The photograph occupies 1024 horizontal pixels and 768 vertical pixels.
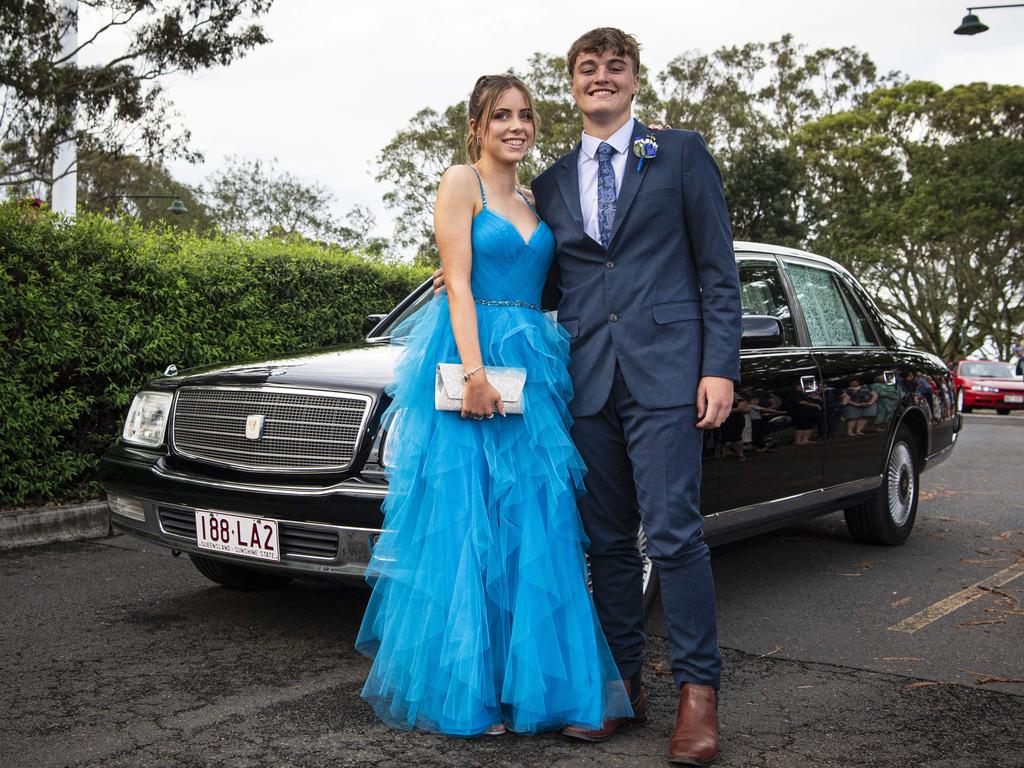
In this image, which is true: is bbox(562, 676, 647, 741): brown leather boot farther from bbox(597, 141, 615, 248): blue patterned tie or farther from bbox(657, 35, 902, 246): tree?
bbox(657, 35, 902, 246): tree

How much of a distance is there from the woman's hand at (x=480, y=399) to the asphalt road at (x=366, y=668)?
0.94 metres

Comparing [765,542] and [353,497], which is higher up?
[353,497]

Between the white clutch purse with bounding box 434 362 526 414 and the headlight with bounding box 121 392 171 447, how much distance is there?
5.17ft

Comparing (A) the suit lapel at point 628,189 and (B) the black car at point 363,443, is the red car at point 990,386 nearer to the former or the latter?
(B) the black car at point 363,443

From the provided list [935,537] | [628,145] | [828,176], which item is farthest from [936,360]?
[828,176]

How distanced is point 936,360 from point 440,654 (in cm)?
483

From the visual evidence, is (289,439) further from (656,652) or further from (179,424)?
(656,652)

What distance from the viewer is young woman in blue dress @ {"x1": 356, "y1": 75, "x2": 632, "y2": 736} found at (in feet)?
9.41

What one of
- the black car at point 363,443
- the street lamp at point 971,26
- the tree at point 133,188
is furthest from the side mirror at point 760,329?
the tree at point 133,188

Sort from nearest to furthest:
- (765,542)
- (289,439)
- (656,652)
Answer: (289,439) < (656,652) < (765,542)

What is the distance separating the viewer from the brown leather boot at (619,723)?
2.91m

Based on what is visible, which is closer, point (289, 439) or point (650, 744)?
point (650, 744)

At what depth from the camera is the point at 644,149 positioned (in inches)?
116

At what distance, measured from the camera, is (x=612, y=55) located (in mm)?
2992
